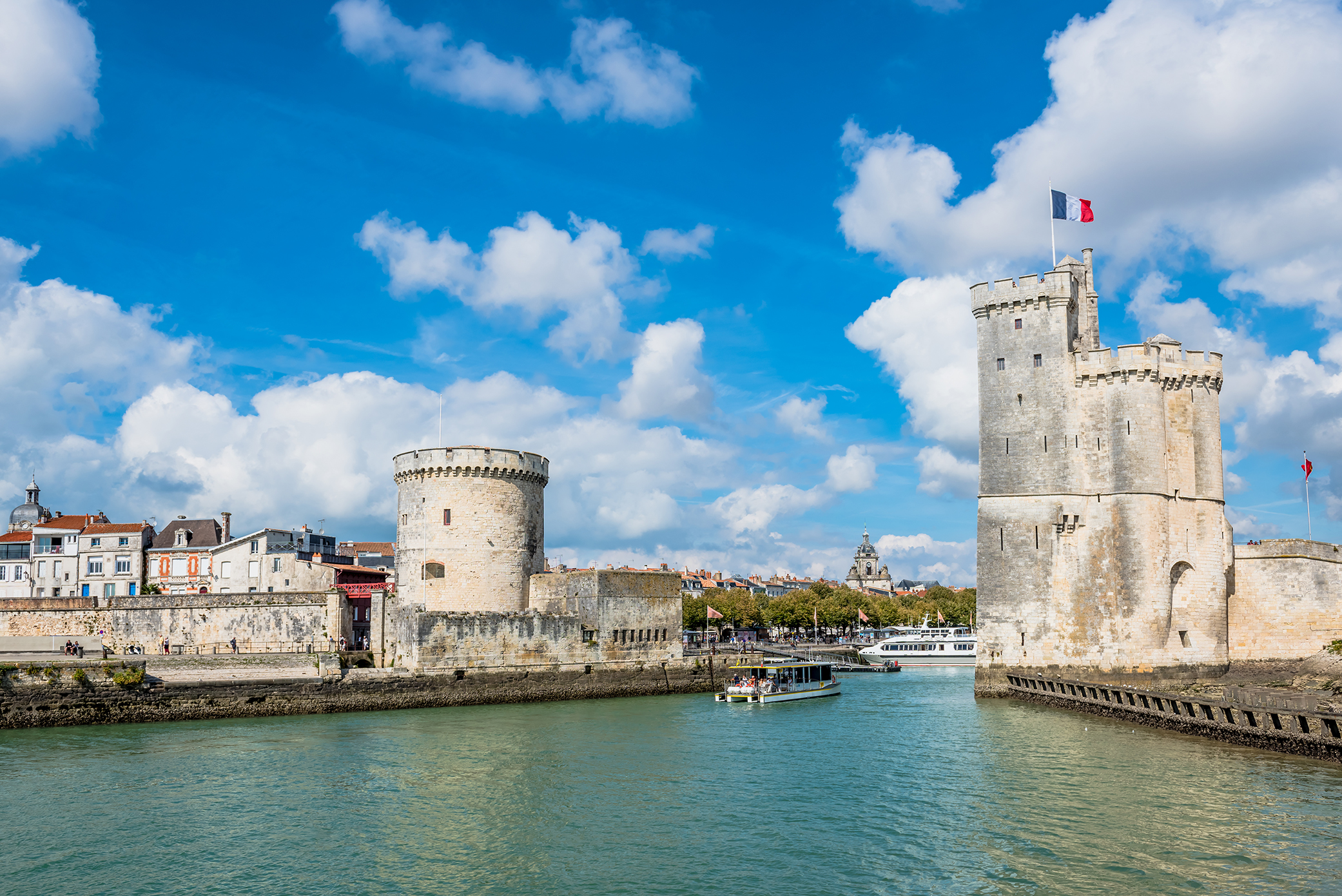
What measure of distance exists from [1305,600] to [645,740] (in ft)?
90.4

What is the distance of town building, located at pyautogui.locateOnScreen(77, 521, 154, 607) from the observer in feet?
184

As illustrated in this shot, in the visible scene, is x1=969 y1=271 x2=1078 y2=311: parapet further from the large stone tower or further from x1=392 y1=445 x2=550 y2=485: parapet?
x1=392 y1=445 x2=550 y2=485: parapet

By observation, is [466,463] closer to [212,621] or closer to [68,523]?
[212,621]

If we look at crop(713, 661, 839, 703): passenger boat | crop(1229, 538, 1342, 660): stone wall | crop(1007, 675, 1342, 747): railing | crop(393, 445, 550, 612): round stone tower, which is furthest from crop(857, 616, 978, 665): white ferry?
crop(393, 445, 550, 612): round stone tower

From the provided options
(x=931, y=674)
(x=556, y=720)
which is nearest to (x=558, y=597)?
(x=556, y=720)

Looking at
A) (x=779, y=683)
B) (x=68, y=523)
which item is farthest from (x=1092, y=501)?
(x=68, y=523)

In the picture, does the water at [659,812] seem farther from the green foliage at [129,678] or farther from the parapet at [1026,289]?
the parapet at [1026,289]

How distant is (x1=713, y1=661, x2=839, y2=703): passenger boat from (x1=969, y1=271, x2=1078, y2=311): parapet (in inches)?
722

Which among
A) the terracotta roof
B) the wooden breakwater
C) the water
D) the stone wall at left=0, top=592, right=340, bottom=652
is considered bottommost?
the water

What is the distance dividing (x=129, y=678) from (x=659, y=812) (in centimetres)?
2325

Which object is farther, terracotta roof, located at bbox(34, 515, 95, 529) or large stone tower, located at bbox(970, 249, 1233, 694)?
terracotta roof, located at bbox(34, 515, 95, 529)

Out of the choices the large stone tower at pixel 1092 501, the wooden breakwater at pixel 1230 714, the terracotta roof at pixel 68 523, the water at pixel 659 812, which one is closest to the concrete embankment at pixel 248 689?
the water at pixel 659 812

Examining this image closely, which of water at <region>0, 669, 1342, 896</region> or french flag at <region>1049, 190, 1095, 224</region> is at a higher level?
french flag at <region>1049, 190, 1095, 224</region>

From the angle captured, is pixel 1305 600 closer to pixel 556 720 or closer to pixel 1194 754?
pixel 1194 754
